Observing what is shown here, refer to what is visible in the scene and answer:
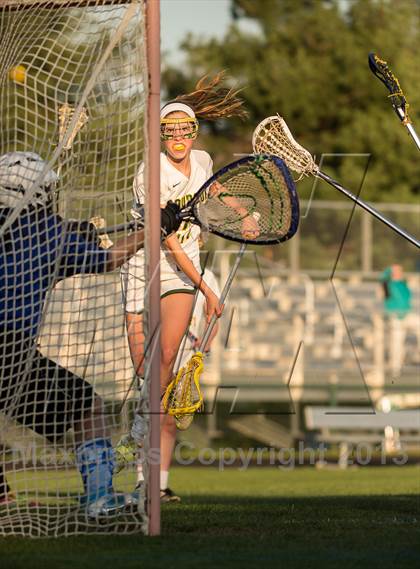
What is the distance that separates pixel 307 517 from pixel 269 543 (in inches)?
45.1

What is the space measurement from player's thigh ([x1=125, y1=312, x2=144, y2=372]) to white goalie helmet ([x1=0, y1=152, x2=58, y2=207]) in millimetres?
711

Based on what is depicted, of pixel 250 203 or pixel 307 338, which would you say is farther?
pixel 307 338

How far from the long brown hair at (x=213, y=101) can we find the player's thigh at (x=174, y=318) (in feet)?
3.87

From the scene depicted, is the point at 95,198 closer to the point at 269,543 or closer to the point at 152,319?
the point at 152,319

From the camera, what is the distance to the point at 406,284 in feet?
63.4

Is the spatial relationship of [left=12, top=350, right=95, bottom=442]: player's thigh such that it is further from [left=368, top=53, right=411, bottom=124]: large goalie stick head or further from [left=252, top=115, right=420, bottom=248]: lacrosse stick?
[left=368, top=53, right=411, bottom=124]: large goalie stick head

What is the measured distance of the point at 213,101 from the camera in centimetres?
834

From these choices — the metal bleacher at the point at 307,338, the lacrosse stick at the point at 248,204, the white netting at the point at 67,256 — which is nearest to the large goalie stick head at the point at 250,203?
the lacrosse stick at the point at 248,204

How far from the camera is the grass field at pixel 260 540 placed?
5.16 meters

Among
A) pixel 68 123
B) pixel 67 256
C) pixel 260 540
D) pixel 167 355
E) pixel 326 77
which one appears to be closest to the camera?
pixel 260 540

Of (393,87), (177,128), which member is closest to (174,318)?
(177,128)

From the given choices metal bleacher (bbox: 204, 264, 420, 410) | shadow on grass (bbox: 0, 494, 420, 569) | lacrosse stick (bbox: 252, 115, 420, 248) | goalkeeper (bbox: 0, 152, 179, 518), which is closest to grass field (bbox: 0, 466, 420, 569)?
shadow on grass (bbox: 0, 494, 420, 569)

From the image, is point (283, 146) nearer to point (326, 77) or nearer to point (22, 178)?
point (22, 178)

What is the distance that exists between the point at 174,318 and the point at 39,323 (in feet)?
5.02
